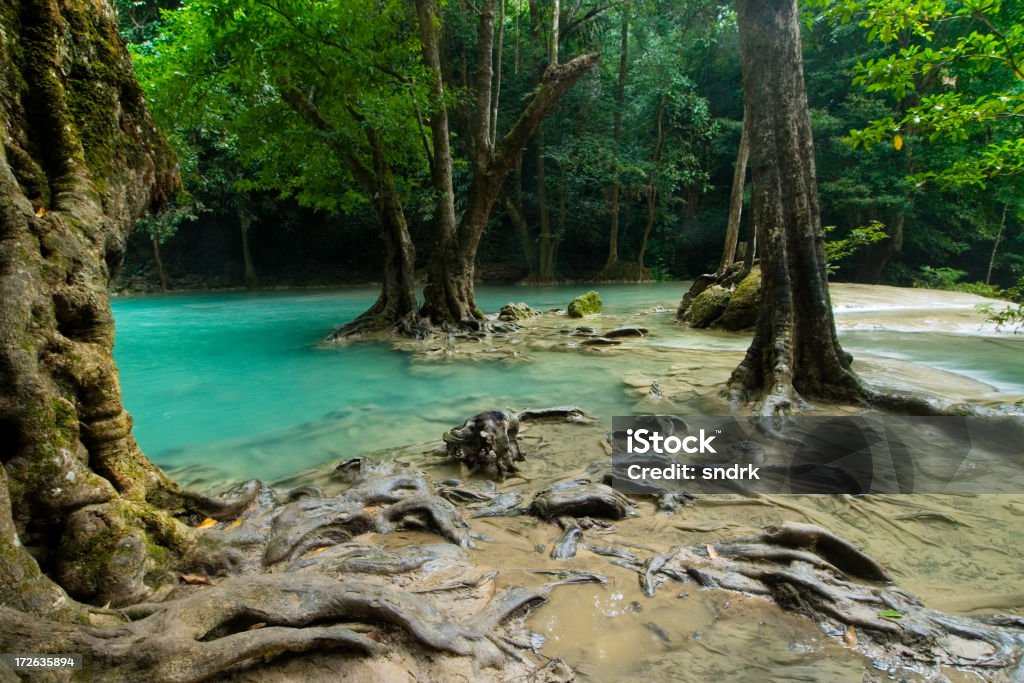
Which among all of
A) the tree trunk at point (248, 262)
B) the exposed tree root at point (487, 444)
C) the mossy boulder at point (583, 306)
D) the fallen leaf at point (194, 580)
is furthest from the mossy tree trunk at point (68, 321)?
the tree trunk at point (248, 262)

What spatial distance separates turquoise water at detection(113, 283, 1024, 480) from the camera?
5914 millimetres

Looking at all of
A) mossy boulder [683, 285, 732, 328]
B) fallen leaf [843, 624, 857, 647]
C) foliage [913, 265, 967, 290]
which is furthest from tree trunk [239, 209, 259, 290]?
foliage [913, 265, 967, 290]

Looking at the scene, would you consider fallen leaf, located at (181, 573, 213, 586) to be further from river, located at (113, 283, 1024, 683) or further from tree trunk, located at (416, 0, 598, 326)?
tree trunk, located at (416, 0, 598, 326)

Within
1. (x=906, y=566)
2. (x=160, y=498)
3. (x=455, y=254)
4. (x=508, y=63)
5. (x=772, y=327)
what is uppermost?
(x=508, y=63)

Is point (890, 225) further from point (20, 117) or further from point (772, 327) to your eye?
point (20, 117)

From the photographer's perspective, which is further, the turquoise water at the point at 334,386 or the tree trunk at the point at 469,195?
the tree trunk at the point at 469,195

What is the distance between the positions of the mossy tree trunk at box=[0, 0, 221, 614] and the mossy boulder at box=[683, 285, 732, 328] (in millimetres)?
10941

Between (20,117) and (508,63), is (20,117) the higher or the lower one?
the lower one

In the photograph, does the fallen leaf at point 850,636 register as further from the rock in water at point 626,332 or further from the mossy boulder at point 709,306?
the mossy boulder at point 709,306

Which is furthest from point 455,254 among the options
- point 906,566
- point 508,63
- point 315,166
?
point 508,63

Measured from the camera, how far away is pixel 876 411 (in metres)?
5.43

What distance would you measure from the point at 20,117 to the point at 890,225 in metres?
26.6

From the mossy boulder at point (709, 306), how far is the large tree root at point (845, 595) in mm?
9638

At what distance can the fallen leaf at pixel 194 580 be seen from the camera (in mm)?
2533
